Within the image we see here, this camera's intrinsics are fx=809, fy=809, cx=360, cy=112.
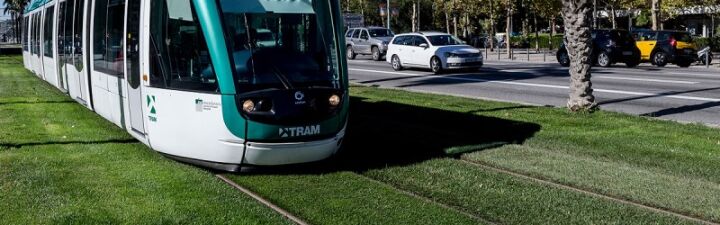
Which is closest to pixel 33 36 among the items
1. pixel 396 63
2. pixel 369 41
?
pixel 396 63

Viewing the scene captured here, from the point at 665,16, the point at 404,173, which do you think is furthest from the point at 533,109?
the point at 665,16

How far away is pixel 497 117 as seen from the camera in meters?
13.4

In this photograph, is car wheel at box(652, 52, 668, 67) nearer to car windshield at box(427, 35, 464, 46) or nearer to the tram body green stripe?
car windshield at box(427, 35, 464, 46)

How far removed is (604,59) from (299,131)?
26.1m

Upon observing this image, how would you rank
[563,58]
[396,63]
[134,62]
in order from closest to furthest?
[134,62] → [396,63] → [563,58]

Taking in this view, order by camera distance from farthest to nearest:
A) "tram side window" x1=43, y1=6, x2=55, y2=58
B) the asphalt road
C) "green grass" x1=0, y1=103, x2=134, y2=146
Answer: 1. "tram side window" x1=43, y1=6, x2=55, y2=58
2. the asphalt road
3. "green grass" x1=0, y1=103, x2=134, y2=146

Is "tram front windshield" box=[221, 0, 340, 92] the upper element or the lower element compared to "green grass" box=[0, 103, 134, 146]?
upper

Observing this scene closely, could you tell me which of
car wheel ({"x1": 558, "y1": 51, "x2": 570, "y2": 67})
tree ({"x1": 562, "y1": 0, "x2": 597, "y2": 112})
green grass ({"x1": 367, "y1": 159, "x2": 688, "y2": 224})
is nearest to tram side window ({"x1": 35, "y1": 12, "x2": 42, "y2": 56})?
tree ({"x1": 562, "y1": 0, "x2": 597, "y2": 112})

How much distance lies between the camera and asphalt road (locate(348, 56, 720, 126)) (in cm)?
1566

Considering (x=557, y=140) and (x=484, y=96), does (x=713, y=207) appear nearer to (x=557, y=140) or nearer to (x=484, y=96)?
(x=557, y=140)

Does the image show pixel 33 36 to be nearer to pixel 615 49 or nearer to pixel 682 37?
pixel 615 49

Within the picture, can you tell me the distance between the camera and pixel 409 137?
11.3 m

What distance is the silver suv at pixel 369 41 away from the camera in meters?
41.1

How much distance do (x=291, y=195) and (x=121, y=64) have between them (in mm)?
3585
